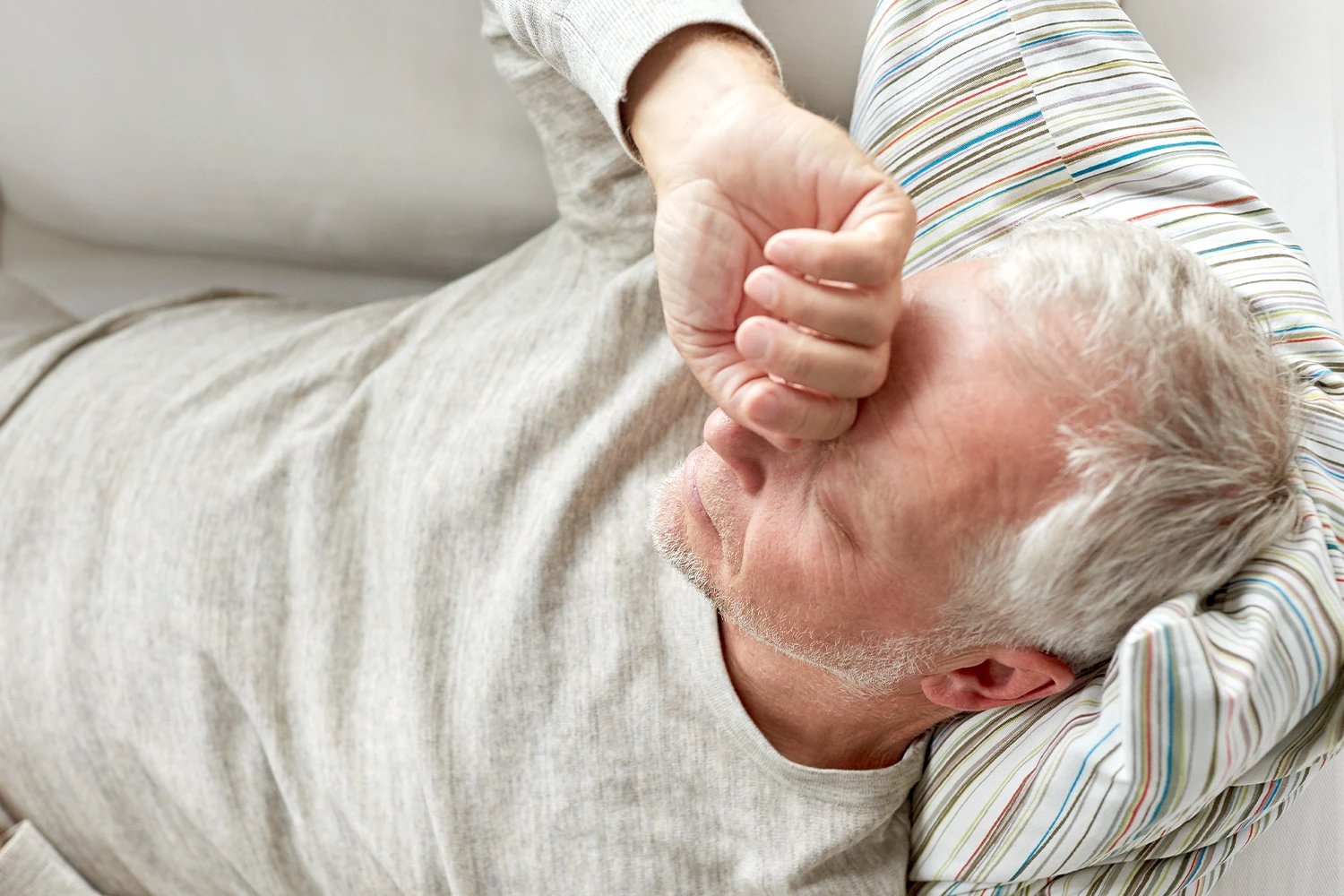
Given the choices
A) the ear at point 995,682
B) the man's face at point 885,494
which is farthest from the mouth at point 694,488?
the ear at point 995,682

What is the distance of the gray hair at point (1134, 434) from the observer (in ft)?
2.21

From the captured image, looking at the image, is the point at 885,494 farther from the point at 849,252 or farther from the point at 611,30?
the point at 611,30

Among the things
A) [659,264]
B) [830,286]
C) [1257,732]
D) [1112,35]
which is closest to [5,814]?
[659,264]

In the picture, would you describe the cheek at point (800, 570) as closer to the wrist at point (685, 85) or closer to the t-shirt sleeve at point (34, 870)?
the wrist at point (685, 85)

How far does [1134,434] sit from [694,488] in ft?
1.21

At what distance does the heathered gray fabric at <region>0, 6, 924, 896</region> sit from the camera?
96 centimetres

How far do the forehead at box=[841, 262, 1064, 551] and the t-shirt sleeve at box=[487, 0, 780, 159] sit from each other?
0.34 m

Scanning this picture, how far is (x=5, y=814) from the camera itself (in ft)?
3.83

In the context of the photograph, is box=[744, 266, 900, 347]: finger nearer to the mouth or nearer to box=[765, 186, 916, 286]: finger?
box=[765, 186, 916, 286]: finger

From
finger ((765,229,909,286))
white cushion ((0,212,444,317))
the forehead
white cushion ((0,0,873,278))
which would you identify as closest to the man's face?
the forehead

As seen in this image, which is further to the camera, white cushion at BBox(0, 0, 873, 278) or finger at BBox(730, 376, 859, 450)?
white cushion at BBox(0, 0, 873, 278)

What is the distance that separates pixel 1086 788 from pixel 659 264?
0.53 metres

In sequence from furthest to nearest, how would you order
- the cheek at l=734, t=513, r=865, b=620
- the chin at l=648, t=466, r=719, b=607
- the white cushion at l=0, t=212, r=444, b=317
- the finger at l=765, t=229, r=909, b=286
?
1. the white cushion at l=0, t=212, r=444, b=317
2. the chin at l=648, t=466, r=719, b=607
3. the cheek at l=734, t=513, r=865, b=620
4. the finger at l=765, t=229, r=909, b=286

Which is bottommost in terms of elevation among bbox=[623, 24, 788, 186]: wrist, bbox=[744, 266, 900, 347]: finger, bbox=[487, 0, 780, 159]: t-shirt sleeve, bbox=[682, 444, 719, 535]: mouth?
bbox=[682, 444, 719, 535]: mouth
